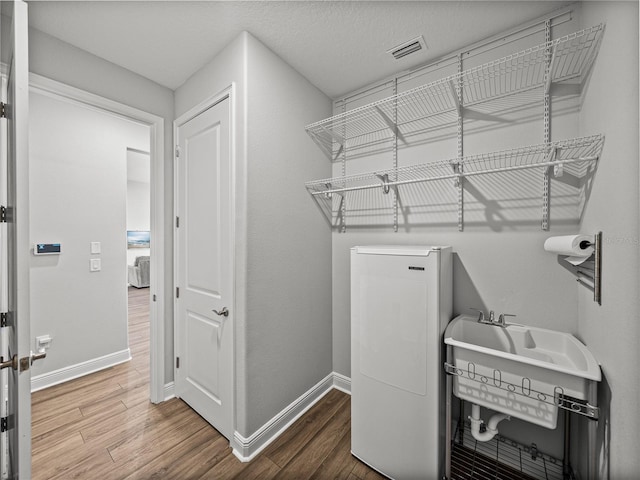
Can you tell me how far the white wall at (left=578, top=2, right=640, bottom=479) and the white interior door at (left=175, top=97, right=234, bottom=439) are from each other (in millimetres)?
1743

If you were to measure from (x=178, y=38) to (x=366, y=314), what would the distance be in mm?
2032

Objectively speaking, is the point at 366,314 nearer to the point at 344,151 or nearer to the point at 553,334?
the point at 553,334

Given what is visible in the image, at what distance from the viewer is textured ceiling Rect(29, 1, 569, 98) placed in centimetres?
143

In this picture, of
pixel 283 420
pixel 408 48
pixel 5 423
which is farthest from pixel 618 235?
pixel 5 423

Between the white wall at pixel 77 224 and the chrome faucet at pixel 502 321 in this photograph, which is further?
the white wall at pixel 77 224

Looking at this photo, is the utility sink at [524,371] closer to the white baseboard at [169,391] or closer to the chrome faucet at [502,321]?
the chrome faucet at [502,321]

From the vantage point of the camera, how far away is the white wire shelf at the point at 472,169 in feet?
3.88

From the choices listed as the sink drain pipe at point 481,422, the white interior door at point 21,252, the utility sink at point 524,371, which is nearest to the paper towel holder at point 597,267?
the utility sink at point 524,371

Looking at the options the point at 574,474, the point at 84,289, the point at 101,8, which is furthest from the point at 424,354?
the point at 84,289

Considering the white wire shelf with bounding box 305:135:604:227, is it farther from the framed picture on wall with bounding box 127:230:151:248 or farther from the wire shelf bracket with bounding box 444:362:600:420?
the framed picture on wall with bounding box 127:230:151:248

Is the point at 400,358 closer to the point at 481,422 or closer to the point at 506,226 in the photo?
the point at 481,422

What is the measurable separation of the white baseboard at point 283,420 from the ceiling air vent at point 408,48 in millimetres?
2495

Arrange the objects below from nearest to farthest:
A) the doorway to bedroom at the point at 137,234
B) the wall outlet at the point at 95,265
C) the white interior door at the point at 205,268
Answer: the white interior door at the point at 205,268 → the wall outlet at the point at 95,265 → the doorway to bedroom at the point at 137,234

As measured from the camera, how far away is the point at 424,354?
4.46 feet
